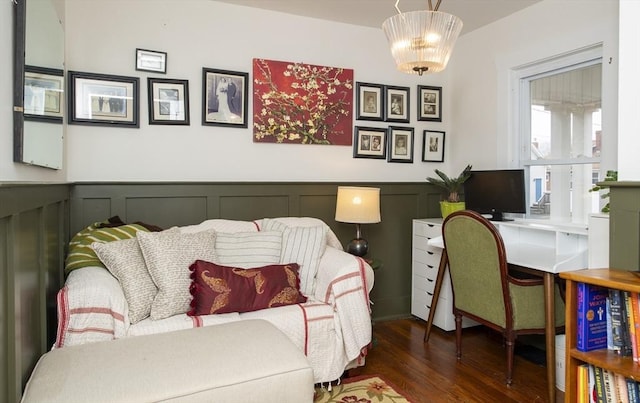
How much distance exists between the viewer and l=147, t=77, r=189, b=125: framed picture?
115 inches

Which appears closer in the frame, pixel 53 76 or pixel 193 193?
pixel 53 76

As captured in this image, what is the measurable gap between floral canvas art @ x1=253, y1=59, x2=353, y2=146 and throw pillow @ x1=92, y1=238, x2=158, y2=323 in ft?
4.43

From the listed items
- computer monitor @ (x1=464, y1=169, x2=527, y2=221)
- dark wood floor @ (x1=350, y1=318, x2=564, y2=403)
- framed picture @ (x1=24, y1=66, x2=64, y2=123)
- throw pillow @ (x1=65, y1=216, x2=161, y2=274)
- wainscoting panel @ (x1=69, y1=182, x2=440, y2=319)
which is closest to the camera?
framed picture @ (x1=24, y1=66, x2=64, y2=123)

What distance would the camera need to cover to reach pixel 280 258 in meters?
2.70

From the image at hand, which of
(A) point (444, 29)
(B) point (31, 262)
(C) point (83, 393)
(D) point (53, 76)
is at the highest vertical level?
(A) point (444, 29)

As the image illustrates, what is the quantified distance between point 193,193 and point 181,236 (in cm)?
66

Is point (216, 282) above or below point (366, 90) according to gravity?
below

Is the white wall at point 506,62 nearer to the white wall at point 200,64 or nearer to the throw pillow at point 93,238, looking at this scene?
the white wall at point 200,64

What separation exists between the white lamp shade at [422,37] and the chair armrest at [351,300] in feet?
3.86

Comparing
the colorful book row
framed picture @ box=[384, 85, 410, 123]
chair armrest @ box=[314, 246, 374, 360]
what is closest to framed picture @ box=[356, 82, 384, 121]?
framed picture @ box=[384, 85, 410, 123]

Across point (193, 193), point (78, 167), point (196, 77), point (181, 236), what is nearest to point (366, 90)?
point (196, 77)

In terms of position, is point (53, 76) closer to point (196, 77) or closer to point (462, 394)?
point (196, 77)

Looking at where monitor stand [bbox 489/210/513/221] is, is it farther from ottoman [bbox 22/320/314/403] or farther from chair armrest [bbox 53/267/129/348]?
chair armrest [bbox 53/267/129/348]

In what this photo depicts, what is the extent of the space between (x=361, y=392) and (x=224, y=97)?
2.19 metres
